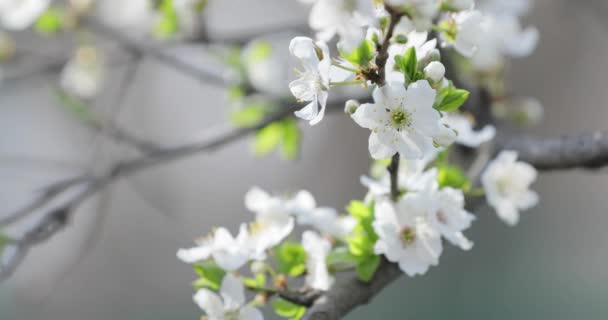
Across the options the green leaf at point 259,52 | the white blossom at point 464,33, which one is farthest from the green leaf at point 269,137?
the white blossom at point 464,33

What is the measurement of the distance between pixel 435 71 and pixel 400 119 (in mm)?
52

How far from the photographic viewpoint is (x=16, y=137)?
5082mm

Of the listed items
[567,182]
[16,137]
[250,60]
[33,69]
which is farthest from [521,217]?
[16,137]

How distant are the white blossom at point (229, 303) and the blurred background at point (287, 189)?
825 millimetres

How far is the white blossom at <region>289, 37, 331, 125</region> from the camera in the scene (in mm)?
586

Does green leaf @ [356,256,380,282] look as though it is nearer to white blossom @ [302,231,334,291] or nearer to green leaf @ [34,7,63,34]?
white blossom @ [302,231,334,291]

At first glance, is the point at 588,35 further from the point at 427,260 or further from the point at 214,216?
the point at 427,260

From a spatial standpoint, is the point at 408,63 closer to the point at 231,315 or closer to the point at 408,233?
the point at 408,233

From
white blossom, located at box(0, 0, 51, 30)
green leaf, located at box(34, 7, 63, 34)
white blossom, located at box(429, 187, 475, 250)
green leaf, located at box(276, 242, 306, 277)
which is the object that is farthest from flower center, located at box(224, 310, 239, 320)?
green leaf, located at box(34, 7, 63, 34)

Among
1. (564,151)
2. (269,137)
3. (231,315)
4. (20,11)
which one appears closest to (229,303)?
(231,315)

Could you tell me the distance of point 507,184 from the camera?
889 mm

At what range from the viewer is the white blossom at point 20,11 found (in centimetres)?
132

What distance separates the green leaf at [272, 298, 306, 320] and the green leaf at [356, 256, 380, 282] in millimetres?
76

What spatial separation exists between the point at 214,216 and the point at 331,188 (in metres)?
1.04
